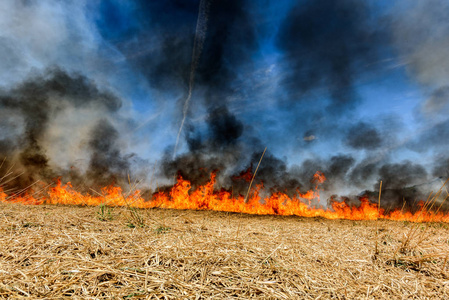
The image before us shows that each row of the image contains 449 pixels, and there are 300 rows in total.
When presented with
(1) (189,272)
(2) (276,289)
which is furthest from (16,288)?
→ (2) (276,289)

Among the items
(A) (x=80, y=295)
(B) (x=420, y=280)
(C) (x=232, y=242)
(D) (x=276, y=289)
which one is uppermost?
(C) (x=232, y=242)

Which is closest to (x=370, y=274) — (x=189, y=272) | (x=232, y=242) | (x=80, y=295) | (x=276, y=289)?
(x=276, y=289)

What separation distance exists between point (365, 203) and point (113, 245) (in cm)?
2224

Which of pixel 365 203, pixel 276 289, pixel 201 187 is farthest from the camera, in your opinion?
pixel 365 203

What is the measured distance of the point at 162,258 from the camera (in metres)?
1.92

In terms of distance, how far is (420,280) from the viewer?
2.12 meters

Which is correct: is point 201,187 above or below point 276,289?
above

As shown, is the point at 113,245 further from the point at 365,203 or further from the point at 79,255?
the point at 365,203

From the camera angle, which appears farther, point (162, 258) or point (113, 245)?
point (113, 245)

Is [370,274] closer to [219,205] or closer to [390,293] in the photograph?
[390,293]

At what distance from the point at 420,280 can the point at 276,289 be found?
1.74 m

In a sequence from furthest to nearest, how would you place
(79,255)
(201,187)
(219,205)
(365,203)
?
1. (365,203)
2. (201,187)
3. (219,205)
4. (79,255)

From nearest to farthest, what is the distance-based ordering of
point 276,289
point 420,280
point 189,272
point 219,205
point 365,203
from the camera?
point 276,289, point 189,272, point 420,280, point 219,205, point 365,203

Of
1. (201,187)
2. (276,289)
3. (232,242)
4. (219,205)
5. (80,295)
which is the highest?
(201,187)
